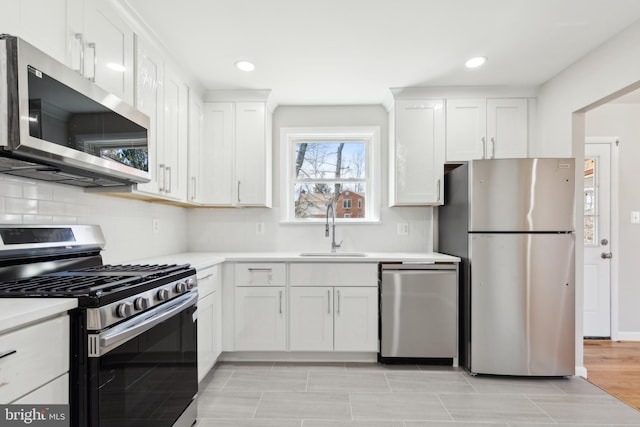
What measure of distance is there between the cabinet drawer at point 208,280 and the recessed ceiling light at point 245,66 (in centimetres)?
158

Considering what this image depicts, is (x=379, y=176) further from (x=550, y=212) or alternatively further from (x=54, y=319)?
(x=54, y=319)

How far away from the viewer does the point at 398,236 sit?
3525mm

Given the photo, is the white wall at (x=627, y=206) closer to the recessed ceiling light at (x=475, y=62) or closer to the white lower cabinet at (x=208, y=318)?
the recessed ceiling light at (x=475, y=62)

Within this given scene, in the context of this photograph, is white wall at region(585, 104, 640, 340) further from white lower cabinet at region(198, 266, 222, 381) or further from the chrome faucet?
white lower cabinet at region(198, 266, 222, 381)

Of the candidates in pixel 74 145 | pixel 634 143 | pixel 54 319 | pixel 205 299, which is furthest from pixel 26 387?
pixel 634 143

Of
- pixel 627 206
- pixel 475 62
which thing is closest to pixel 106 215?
pixel 475 62

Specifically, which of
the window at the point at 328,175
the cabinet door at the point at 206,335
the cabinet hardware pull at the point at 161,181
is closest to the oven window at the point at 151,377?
the cabinet door at the point at 206,335

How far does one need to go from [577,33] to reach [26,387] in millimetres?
3275

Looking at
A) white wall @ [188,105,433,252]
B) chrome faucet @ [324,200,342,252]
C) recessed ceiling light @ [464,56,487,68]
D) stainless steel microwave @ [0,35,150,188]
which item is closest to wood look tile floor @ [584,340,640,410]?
white wall @ [188,105,433,252]

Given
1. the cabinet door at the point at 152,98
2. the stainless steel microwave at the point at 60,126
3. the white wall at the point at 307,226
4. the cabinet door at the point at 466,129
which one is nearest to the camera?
the stainless steel microwave at the point at 60,126

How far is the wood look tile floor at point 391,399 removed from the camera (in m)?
2.09

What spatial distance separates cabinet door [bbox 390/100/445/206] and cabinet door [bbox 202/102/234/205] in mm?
1536

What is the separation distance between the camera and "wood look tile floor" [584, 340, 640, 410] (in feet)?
8.13

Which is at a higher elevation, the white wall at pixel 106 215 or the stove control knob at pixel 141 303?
the white wall at pixel 106 215
